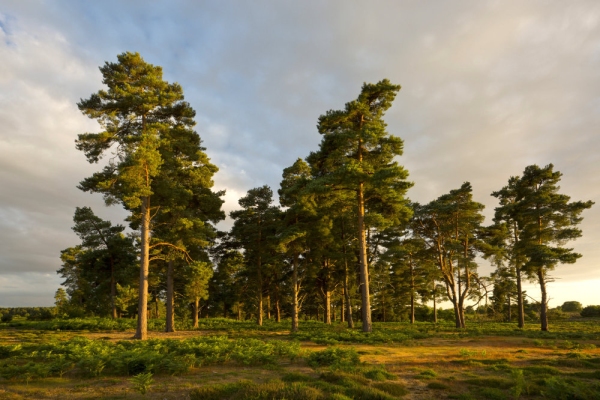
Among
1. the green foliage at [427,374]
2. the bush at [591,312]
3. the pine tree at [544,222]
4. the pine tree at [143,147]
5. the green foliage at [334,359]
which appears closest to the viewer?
the green foliage at [427,374]

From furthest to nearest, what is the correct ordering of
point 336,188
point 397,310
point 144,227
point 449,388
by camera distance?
point 397,310 < point 336,188 < point 144,227 < point 449,388

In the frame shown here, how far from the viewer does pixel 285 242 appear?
931 inches

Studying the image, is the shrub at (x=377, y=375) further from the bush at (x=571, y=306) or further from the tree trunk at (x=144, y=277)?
the bush at (x=571, y=306)

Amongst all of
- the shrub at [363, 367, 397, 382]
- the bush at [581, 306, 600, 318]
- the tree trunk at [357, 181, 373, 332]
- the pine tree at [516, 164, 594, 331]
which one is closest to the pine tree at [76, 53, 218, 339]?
the tree trunk at [357, 181, 373, 332]

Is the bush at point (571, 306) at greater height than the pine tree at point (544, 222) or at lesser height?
lesser

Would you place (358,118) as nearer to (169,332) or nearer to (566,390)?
(566,390)

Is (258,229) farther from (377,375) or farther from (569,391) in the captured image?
(569,391)

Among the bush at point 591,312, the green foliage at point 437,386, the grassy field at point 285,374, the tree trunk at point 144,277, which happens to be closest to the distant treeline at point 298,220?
the tree trunk at point 144,277

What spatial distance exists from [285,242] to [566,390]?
17652mm

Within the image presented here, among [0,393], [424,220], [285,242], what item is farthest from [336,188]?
[0,393]

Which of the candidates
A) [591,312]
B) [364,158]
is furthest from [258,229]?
[591,312]

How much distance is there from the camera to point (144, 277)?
65.4ft

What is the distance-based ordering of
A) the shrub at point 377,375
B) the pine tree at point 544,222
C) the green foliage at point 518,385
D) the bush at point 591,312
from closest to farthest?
the green foliage at point 518,385 → the shrub at point 377,375 → the pine tree at point 544,222 → the bush at point 591,312

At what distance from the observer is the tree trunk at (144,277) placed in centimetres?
1944
